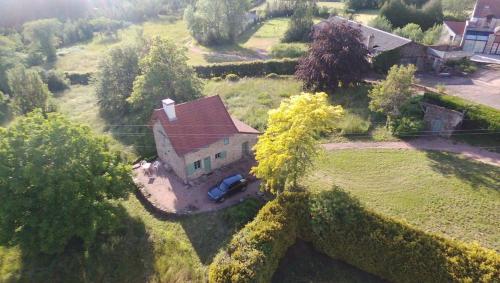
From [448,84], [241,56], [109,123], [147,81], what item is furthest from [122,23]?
[448,84]

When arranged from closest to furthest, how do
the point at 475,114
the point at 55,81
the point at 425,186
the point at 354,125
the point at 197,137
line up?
the point at 425,186 → the point at 197,137 → the point at 475,114 → the point at 354,125 → the point at 55,81

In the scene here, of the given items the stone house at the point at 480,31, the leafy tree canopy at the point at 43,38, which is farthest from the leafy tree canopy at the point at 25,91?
the stone house at the point at 480,31

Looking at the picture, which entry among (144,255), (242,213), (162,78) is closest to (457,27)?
(162,78)

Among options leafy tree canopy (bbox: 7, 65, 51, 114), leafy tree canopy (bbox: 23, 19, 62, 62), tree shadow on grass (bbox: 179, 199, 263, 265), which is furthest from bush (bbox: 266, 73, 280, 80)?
leafy tree canopy (bbox: 23, 19, 62, 62)

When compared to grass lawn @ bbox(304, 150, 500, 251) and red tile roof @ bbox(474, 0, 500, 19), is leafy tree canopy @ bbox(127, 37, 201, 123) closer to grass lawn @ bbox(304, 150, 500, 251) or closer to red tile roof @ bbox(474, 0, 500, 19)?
grass lawn @ bbox(304, 150, 500, 251)

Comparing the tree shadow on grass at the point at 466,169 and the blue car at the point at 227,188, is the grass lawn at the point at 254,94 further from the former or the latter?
the tree shadow on grass at the point at 466,169

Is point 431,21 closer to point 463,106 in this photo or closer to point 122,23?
point 463,106

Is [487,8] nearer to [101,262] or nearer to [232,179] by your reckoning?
[232,179]
